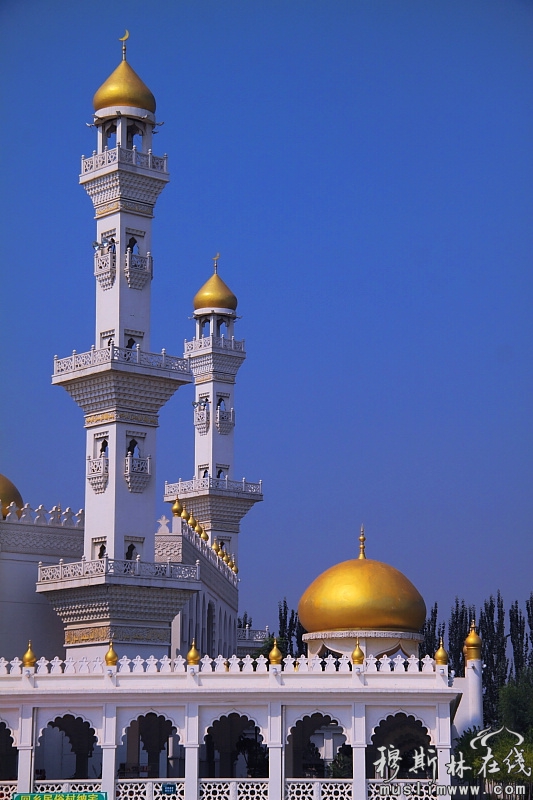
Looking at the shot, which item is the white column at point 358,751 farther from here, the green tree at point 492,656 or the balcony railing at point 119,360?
the green tree at point 492,656

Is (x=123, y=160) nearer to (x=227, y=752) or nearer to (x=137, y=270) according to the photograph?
(x=137, y=270)

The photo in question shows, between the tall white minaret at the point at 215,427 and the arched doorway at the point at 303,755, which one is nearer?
the arched doorway at the point at 303,755

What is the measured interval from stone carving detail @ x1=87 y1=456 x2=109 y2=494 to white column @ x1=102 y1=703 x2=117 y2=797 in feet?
25.2

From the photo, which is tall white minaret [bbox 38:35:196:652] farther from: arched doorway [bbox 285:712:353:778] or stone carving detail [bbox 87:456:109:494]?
arched doorway [bbox 285:712:353:778]

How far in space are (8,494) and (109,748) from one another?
42.2ft

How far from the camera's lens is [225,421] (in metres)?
43.3

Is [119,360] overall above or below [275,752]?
above

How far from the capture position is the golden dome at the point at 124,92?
2941 cm

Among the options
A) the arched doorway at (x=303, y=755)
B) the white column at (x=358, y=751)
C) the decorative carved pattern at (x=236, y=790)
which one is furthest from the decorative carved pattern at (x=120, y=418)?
the white column at (x=358, y=751)

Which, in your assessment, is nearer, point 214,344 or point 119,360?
point 119,360

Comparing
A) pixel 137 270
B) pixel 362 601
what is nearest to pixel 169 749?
pixel 362 601

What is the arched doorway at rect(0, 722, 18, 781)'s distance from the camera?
996 inches

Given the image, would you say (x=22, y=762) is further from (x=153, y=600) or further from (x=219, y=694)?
(x=153, y=600)

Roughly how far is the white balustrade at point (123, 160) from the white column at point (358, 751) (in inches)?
542
